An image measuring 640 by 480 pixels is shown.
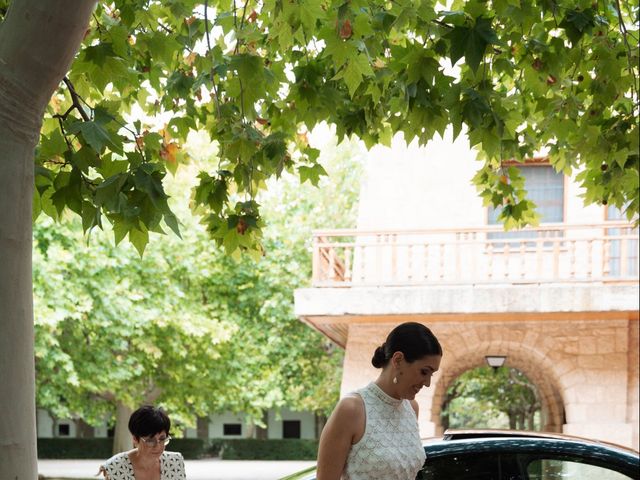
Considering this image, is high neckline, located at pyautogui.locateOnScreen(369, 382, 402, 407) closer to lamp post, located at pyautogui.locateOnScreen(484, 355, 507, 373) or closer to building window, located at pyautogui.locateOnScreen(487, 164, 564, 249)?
lamp post, located at pyautogui.locateOnScreen(484, 355, 507, 373)

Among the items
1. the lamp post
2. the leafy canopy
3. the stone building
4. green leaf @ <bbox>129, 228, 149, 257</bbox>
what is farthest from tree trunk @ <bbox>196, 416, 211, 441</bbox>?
green leaf @ <bbox>129, 228, 149, 257</bbox>

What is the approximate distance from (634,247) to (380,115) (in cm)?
1127

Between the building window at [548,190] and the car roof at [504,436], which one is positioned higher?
the building window at [548,190]

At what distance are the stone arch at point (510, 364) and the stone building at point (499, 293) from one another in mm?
37

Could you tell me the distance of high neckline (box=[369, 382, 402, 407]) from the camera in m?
4.79

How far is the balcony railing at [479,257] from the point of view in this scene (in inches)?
721

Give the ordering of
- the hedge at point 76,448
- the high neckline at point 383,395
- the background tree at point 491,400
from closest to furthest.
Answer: the high neckline at point 383,395 < the background tree at point 491,400 < the hedge at point 76,448

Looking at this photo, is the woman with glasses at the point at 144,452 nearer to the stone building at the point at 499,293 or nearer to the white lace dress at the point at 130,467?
the white lace dress at the point at 130,467

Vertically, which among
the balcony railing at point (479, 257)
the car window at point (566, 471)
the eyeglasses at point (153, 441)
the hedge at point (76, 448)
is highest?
the balcony railing at point (479, 257)

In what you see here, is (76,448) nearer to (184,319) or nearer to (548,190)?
(184,319)

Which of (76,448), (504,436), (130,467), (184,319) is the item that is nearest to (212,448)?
(76,448)

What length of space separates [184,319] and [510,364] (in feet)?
33.8

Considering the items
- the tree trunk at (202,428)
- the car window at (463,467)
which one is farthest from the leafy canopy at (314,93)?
the tree trunk at (202,428)

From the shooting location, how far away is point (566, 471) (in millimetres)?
6121
